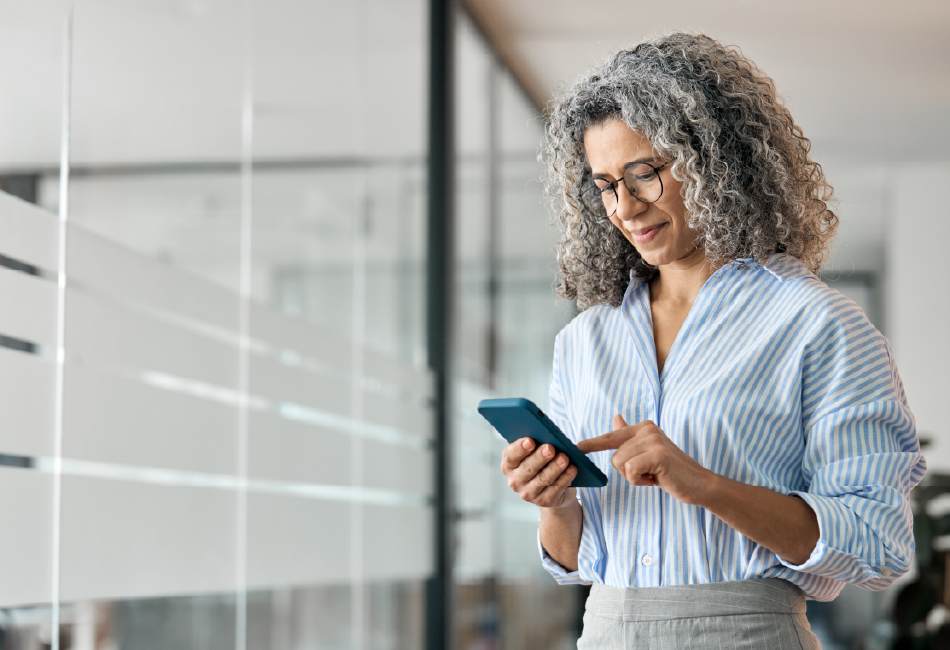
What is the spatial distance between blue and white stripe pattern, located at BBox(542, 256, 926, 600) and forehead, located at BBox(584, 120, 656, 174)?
178 mm

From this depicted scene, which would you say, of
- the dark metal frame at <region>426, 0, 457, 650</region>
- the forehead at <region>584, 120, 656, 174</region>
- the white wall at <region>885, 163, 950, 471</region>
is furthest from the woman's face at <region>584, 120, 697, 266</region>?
the white wall at <region>885, 163, 950, 471</region>

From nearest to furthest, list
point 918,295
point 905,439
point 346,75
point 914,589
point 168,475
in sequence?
point 905,439 < point 168,475 < point 346,75 < point 914,589 < point 918,295

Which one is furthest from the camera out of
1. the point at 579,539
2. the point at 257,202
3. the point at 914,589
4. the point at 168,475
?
the point at 914,589

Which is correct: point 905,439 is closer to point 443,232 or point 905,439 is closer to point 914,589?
point 443,232

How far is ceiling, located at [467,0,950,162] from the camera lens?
14.3ft

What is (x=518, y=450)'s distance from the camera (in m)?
1.14

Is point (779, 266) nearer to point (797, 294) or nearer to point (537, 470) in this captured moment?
point (797, 294)

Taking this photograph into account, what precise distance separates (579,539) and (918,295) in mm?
4518

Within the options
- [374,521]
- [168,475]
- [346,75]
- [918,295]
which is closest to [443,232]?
[346,75]

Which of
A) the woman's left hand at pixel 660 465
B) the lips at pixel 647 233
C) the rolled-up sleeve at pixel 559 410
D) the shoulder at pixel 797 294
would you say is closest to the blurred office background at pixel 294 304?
the rolled-up sleeve at pixel 559 410

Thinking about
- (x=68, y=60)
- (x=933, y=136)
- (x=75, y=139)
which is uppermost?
(x=933, y=136)

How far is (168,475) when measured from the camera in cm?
190

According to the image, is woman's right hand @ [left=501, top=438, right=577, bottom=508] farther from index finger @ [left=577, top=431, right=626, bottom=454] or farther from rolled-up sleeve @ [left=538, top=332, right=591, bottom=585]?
rolled-up sleeve @ [left=538, top=332, right=591, bottom=585]

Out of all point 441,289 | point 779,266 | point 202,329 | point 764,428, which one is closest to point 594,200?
point 779,266
